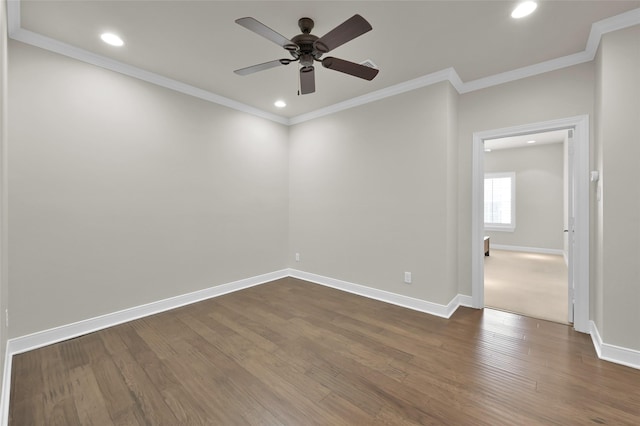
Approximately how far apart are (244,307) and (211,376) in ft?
4.40

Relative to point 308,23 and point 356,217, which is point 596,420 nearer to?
point 356,217

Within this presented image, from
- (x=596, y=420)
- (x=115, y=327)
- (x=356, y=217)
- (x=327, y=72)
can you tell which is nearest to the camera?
(x=596, y=420)

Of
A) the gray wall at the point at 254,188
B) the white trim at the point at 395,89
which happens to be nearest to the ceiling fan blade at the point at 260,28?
the white trim at the point at 395,89

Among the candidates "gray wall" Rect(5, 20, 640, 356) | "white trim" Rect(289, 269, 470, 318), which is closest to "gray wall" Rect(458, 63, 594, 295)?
"gray wall" Rect(5, 20, 640, 356)

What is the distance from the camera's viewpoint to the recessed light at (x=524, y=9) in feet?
6.74

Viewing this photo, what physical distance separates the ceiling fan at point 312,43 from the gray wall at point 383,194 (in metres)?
1.31

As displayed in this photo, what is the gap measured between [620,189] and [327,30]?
109 inches

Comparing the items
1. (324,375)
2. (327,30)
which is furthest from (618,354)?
(327,30)

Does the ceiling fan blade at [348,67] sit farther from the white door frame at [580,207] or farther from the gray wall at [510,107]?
the white door frame at [580,207]

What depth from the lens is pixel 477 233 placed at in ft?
11.0

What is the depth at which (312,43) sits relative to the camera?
211 cm

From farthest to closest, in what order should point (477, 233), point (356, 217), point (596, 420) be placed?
point (356, 217)
point (477, 233)
point (596, 420)

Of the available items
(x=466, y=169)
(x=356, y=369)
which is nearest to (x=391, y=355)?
(x=356, y=369)

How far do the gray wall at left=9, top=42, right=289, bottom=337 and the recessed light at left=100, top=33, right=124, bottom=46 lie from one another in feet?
1.42
